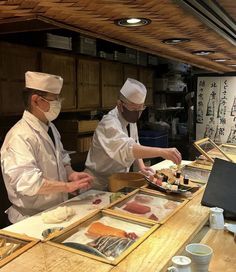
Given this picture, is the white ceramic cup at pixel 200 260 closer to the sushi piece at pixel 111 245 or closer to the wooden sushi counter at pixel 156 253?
the wooden sushi counter at pixel 156 253

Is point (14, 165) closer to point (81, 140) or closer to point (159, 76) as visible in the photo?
point (81, 140)

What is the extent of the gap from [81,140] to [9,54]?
1.52 metres

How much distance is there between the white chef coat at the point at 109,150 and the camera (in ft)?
8.23

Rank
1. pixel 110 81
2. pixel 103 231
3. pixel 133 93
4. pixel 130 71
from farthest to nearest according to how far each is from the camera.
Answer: pixel 130 71 < pixel 110 81 < pixel 133 93 < pixel 103 231

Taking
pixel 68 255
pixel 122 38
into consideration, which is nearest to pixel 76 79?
pixel 122 38

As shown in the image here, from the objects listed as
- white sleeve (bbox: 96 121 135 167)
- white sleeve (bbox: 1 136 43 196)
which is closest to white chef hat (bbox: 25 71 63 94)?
white sleeve (bbox: 1 136 43 196)

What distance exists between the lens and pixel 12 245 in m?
1.36

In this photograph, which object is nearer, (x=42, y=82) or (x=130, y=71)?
(x=42, y=82)

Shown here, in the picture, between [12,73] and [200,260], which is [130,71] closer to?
[12,73]

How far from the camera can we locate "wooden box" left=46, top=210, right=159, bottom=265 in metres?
1.24

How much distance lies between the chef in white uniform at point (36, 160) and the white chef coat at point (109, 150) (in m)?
0.34

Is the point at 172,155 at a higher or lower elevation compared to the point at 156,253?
higher

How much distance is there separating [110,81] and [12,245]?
404 centimetres

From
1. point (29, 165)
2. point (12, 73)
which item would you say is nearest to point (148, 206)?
point (29, 165)
